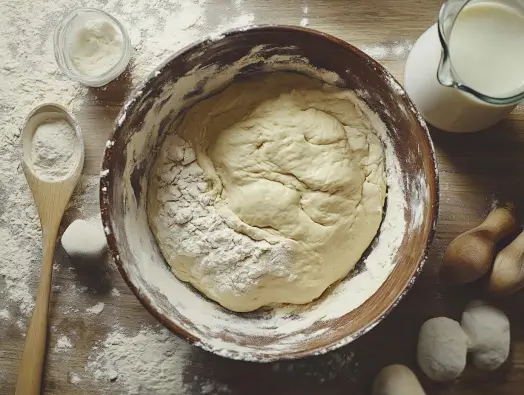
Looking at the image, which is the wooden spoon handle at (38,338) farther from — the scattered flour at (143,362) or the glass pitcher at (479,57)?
the glass pitcher at (479,57)

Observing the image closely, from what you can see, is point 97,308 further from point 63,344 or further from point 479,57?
point 479,57

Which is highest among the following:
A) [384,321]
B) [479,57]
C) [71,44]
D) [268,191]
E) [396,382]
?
[71,44]

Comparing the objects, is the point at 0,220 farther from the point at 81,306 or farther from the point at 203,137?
the point at 203,137

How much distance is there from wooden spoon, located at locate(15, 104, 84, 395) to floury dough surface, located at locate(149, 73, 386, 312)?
0.18 meters

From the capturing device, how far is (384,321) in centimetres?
126

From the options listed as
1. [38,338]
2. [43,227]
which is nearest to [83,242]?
[43,227]

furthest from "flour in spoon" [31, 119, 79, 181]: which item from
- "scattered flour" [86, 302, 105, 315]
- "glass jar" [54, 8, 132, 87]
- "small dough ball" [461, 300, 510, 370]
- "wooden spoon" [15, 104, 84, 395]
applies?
"small dough ball" [461, 300, 510, 370]

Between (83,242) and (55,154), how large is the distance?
197mm

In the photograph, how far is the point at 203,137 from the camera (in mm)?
1226

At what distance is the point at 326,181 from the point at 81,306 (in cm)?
56

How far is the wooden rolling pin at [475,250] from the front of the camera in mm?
1168

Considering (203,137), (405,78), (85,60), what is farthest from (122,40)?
(405,78)

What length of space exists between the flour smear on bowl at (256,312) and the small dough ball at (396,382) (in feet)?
0.54

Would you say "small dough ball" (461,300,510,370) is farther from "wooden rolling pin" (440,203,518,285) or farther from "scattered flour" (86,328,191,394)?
"scattered flour" (86,328,191,394)
